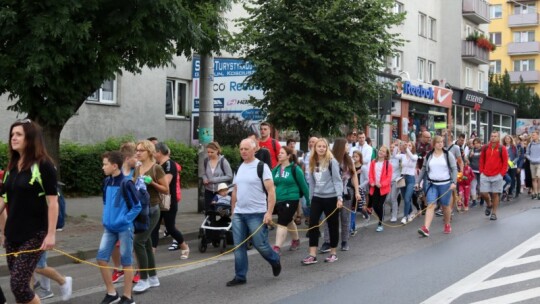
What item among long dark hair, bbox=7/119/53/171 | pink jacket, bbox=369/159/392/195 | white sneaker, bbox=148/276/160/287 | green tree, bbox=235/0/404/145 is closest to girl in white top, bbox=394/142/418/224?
pink jacket, bbox=369/159/392/195

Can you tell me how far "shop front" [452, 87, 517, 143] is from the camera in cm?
4194

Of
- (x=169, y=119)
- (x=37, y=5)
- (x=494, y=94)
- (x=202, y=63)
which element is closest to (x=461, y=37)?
(x=494, y=94)

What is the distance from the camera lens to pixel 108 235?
6895 millimetres

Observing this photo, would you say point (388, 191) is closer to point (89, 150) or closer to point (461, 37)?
point (89, 150)

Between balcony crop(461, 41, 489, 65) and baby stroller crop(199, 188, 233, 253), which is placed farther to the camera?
balcony crop(461, 41, 489, 65)

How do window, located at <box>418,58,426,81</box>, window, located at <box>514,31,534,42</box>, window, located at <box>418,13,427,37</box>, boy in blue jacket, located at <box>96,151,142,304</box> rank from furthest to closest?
window, located at <box>514,31,534,42</box> < window, located at <box>418,58,426,81</box> < window, located at <box>418,13,427,37</box> < boy in blue jacket, located at <box>96,151,142,304</box>

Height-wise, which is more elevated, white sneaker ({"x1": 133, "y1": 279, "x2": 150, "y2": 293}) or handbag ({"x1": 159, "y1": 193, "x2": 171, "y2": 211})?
handbag ({"x1": 159, "y1": 193, "x2": 171, "y2": 211})

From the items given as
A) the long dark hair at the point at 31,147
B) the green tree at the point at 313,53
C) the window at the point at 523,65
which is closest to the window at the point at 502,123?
the window at the point at 523,65

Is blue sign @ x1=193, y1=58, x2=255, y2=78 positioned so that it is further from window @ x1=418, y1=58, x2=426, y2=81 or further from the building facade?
the building facade

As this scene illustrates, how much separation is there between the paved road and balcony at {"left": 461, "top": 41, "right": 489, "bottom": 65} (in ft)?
111

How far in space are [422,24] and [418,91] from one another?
703 centimetres

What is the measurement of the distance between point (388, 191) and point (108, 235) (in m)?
7.21

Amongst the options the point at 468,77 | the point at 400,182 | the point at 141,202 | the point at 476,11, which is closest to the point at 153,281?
the point at 141,202

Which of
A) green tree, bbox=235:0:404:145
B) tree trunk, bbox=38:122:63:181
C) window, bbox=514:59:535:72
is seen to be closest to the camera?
tree trunk, bbox=38:122:63:181
